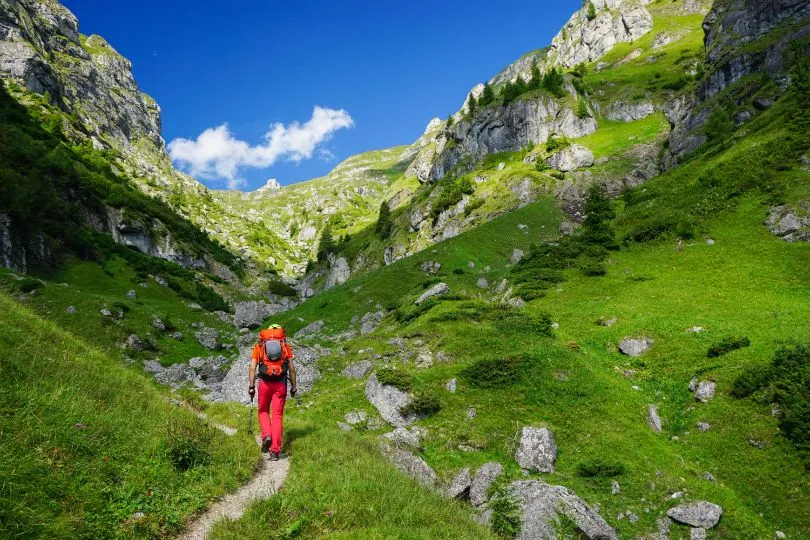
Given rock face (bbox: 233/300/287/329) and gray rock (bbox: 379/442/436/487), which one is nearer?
gray rock (bbox: 379/442/436/487)

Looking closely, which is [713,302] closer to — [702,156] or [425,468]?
[425,468]

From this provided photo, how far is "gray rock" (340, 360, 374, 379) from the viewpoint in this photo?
27.4 m

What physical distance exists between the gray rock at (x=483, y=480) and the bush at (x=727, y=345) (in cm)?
1311

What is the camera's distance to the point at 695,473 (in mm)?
15250

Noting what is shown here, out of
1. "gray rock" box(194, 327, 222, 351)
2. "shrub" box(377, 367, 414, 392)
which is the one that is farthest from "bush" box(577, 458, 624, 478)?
"gray rock" box(194, 327, 222, 351)

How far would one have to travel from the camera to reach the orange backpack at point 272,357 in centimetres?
1198

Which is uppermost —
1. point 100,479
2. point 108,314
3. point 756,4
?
point 756,4

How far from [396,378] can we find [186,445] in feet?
42.8

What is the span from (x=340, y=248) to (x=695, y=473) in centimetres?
11120

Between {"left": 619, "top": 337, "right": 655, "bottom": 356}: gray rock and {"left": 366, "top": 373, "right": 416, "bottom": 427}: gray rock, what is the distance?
13545mm

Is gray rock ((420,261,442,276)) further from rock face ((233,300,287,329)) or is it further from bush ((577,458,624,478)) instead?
bush ((577,458,624,478))

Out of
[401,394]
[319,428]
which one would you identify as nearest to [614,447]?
[401,394]

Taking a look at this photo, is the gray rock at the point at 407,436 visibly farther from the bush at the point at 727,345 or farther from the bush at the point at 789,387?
the bush at the point at 727,345

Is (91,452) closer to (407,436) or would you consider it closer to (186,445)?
(186,445)
